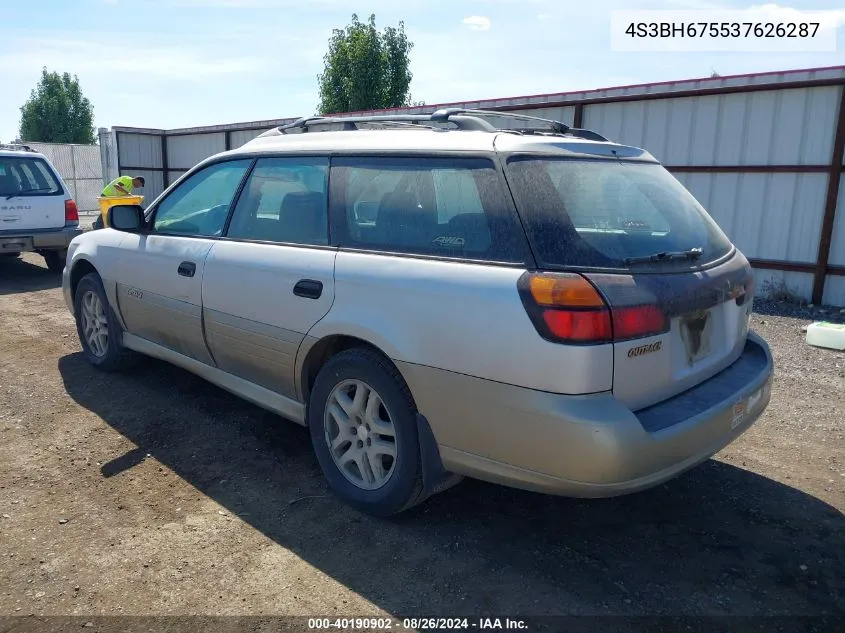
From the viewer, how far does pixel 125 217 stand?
4.69 m

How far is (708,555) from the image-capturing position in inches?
121

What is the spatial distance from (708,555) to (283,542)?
1889 mm

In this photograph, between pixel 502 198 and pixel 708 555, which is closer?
pixel 502 198

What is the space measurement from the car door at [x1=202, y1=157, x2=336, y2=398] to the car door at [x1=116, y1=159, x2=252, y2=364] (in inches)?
5.7

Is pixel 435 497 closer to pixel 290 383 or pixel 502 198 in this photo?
pixel 290 383

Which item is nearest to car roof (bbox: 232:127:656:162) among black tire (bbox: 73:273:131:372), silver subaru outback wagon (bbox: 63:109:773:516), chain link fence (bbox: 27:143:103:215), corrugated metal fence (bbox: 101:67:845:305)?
silver subaru outback wagon (bbox: 63:109:773:516)

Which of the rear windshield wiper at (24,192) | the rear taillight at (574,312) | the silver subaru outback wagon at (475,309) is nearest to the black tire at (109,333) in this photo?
the silver subaru outback wagon at (475,309)

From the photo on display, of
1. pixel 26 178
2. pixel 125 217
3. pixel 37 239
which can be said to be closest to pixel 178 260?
pixel 125 217

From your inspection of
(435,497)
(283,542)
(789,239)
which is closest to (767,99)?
(789,239)

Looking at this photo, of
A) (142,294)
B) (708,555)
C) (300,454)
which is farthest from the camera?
(142,294)

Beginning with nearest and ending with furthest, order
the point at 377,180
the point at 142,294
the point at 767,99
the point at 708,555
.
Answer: the point at 708,555, the point at 377,180, the point at 142,294, the point at 767,99

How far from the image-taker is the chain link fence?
2711 centimetres

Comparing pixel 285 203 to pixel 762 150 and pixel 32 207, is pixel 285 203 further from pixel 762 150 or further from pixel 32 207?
pixel 762 150

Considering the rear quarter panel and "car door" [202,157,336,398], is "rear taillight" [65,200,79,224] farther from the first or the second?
the rear quarter panel
